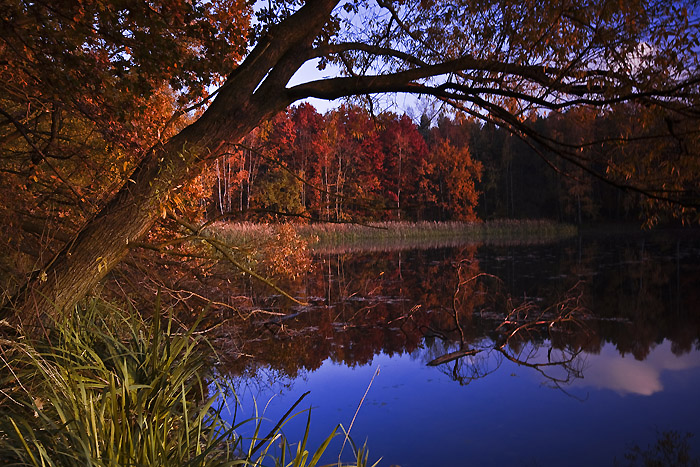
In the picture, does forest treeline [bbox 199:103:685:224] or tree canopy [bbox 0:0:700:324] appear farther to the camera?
forest treeline [bbox 199:103:685:224]

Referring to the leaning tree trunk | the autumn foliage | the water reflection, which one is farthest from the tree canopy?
the autumn foliage

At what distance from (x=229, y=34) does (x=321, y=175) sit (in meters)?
28.8

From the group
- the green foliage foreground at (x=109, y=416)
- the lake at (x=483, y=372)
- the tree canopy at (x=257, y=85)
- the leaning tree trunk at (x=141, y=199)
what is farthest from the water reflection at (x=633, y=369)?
the leaning tree trunk at (x=141, y=199)

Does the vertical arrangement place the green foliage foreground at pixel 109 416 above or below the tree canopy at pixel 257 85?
below

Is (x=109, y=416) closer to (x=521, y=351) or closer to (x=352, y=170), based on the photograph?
(x=521, y=351)

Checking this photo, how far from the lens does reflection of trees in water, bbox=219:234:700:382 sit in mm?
7238

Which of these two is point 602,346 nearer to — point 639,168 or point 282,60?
point 639,168

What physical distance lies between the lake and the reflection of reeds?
375 inches

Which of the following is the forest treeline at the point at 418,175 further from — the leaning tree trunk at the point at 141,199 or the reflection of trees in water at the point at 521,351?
the leaning tree trunk at the point at 141,199

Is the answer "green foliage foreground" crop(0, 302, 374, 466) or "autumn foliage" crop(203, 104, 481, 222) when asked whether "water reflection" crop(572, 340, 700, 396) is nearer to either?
"green foliage foreground" crop(0, 302, 374, 466)

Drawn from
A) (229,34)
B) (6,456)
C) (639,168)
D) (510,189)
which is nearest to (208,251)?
(229,34)

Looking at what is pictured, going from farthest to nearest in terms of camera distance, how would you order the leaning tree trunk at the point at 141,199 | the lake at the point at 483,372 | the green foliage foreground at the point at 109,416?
the lake at the point at 483,372 < the leaning tree trunk at the point at 141,199 < the green foliage foreground at the point at 109,416

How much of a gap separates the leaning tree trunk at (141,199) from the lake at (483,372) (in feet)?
5.16

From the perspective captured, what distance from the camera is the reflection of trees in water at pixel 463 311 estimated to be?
7.24 meters
